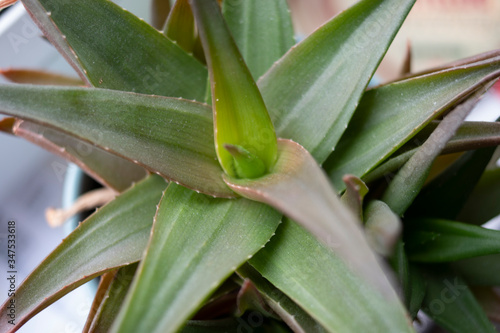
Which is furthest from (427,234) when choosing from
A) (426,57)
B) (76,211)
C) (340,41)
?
(426,57)

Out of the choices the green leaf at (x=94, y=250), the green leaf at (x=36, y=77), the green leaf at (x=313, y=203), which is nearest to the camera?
the green leaf at (x=313, y=203)

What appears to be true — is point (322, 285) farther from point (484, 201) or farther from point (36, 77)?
point (36, 77)

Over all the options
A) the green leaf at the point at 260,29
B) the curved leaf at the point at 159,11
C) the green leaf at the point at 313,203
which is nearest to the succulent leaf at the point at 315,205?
the green leaf at the point at 313,203

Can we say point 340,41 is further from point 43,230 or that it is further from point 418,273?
point 43,230

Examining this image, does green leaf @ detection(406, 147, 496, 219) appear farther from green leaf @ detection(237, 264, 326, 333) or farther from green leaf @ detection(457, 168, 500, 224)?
green leaf @ detection(237, 264, 326, 333)

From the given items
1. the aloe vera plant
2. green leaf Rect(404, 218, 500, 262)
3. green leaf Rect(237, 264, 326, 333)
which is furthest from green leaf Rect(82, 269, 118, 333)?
green leaf Rect(404, 218, 500, 262)

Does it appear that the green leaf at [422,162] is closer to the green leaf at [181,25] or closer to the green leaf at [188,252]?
the green leaf at [188,252]

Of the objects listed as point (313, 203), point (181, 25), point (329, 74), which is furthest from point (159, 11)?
point (313, 203)
